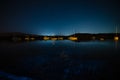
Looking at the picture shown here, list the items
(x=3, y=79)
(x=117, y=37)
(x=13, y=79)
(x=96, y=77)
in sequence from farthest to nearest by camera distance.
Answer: (x=117, y=37), (x=96, y=77), (x=13, y=79), (x=3, y=79)

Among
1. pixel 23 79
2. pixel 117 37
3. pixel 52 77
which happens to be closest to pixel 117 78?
pixel 52 77

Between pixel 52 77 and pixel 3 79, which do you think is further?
pixel 52 77

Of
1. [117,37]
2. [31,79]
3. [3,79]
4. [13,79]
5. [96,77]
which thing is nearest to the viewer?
[3,79]

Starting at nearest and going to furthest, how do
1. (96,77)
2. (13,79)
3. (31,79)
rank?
(13,79) < (31,79) < (96,77)

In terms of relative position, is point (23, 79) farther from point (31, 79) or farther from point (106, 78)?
point (106, 78)

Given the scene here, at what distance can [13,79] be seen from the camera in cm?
1664

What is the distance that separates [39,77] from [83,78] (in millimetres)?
4428

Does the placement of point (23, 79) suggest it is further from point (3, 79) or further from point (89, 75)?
point (89, 75)

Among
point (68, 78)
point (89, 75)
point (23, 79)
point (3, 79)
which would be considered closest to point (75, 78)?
point (68, 78)

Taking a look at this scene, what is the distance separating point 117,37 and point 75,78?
155m

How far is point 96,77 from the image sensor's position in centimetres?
1919

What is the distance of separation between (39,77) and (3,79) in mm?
4377

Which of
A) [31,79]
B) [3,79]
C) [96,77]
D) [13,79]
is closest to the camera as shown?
[3,79]

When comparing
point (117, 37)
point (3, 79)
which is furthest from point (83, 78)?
point (117, 37)
